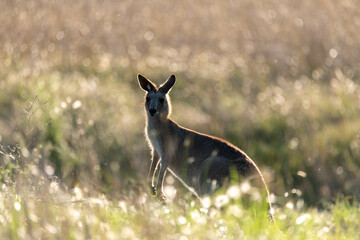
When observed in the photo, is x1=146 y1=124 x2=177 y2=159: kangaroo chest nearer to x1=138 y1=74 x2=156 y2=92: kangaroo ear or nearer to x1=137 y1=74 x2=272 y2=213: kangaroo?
x1=137 y1=74 x2=272 y2=213: kangaroo

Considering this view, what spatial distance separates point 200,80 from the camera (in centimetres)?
1147

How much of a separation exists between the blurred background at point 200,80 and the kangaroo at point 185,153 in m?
0.63

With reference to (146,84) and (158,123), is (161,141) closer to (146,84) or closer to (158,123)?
(158,123)

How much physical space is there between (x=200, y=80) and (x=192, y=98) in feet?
2.96

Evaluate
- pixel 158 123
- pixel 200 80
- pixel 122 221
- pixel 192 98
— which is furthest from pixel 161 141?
pixel 200 80

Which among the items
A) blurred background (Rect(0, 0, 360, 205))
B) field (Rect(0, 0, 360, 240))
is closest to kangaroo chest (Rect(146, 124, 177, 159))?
field (Rect(0, 0, 360, 240))

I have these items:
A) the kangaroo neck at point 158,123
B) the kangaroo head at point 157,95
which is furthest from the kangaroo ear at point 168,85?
the kangaroo neck at point 158,123

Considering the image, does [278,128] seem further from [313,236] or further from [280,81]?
[313,236]

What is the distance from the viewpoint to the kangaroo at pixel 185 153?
17.6 ft

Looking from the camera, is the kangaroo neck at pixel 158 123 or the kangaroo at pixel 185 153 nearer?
the kangaroo at pixel 185 153

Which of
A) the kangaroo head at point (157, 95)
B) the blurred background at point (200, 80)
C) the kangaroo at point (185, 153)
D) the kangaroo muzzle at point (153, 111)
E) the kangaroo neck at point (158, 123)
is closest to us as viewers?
the kangaroo at point (185, 153)

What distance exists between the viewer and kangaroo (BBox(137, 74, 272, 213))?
5.38 metres

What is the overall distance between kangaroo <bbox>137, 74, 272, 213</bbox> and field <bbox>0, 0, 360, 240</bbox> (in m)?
0.24

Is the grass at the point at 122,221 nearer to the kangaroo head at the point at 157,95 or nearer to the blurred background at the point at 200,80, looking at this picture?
the kangaroo head at the point at 157,95
